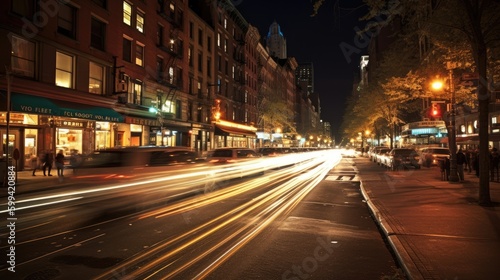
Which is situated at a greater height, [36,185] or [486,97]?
[486,97]

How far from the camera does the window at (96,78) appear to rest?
25.1m

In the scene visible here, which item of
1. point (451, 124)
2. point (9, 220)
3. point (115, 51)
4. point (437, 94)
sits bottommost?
point (9, 220)

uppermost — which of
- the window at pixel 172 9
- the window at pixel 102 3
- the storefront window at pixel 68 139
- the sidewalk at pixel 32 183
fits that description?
the window at pixel 172 9

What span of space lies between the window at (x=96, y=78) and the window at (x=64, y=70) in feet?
6.22

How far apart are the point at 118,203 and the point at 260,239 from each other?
5607 millimetres

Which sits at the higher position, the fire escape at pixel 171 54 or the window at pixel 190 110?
the fire escape at pixel 171 54

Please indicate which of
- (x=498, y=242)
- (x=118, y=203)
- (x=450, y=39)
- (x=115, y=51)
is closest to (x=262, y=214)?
(x=118, y=203)

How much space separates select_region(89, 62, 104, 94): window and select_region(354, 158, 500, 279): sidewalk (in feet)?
65.0

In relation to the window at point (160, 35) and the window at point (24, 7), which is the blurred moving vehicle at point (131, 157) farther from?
the window at point (160, 35)

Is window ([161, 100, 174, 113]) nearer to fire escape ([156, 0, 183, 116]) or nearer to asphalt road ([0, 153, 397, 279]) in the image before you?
fire escape ([156, 0, 183, 116])

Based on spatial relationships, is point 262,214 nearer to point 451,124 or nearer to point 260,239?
point 260,239

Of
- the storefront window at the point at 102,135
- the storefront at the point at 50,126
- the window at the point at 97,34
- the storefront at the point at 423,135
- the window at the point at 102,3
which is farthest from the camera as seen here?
the storefront at the point at 423,135

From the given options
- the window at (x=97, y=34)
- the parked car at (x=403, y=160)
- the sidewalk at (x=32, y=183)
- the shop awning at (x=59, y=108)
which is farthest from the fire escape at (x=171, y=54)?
the parked car at (x=403, y=160)

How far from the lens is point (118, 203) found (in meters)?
11.2
